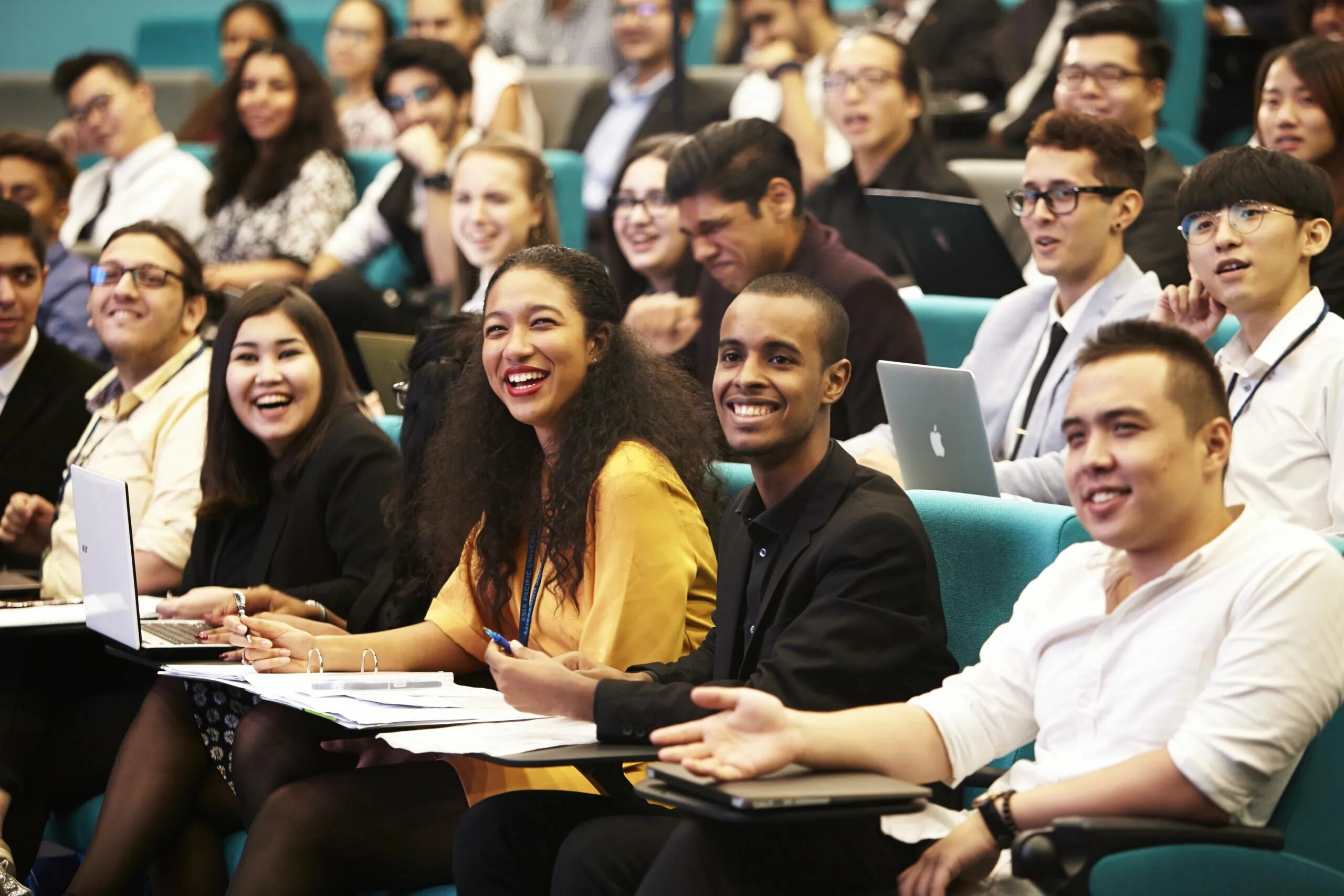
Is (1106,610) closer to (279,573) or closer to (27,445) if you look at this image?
(279,573)

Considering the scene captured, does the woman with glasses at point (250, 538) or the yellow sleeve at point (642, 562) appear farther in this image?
the woman with glasses at point (250, 538)

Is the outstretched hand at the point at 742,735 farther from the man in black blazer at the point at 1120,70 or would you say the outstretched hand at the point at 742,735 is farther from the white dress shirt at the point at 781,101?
the white dress shirt at the point at 781,101

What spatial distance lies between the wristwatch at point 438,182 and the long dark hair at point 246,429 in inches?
71.7

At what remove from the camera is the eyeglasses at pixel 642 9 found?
17.5 feet

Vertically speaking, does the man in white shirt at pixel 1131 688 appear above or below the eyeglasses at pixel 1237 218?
below

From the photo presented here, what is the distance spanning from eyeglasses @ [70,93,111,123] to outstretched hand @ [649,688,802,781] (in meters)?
4.31

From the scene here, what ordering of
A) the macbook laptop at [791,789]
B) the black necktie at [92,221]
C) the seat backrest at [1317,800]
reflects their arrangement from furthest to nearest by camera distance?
the black necktie at [92,221]
the seat backrest at [1317,800]
the macbook laptop at [791,789]

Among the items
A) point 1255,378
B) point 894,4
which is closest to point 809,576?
point 1255,378

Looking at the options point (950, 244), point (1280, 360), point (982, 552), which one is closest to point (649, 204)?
point (950, 244)

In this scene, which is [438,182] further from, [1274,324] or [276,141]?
[1274,324]

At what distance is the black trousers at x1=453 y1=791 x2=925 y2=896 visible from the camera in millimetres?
1685

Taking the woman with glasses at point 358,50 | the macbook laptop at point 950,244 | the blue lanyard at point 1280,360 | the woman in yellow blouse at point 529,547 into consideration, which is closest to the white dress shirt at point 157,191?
the woman with glasses at point 358,50

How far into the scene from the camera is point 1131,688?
168 cm

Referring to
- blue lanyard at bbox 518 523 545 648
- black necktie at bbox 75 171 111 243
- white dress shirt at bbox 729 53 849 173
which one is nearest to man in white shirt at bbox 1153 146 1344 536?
blue lanyard at bbox 518 523 545 648
